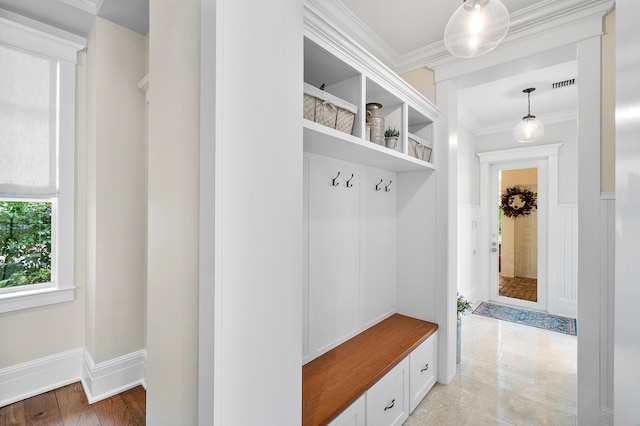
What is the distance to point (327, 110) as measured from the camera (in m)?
1.40

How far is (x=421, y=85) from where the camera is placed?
2482mm

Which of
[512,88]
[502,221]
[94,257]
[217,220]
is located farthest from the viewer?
[502,221]

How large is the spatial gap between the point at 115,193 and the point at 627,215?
2.50m

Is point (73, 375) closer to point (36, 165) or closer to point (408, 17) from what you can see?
point (36, 165)

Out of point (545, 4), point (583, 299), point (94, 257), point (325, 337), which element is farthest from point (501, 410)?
point (94, 257)

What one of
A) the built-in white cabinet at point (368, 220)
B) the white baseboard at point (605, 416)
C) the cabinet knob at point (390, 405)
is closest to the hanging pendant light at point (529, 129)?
the built-in white cabinet at point (368, 220)

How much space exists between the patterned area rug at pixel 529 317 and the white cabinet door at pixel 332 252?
289 centimetres

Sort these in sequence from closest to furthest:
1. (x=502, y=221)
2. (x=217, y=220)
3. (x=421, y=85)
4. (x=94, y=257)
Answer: (x=217, y=220)
(x=94, y=257)
(x=421, y=85)
(x=502, y=221)

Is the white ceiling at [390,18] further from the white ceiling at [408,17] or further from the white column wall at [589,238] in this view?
the white column wall at [589,238]

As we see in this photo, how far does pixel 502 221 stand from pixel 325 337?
3966 millimetres

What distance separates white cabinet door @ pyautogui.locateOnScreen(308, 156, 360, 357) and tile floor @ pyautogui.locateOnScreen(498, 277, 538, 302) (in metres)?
3.55

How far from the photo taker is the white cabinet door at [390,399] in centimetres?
157

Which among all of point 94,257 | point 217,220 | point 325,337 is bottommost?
point 325,337

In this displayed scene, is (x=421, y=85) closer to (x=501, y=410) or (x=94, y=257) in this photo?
(x=501, y=410)
